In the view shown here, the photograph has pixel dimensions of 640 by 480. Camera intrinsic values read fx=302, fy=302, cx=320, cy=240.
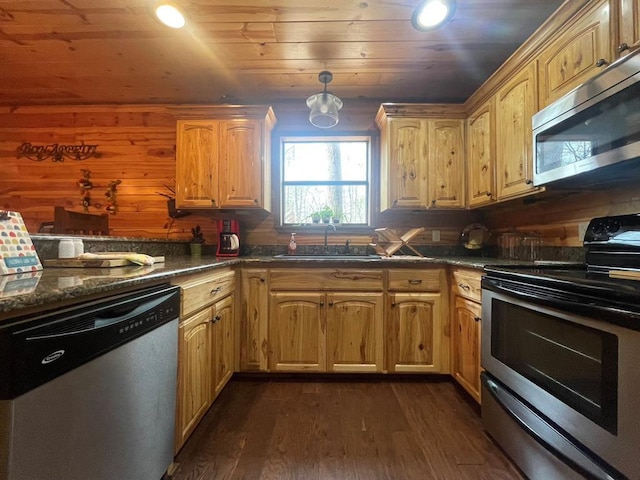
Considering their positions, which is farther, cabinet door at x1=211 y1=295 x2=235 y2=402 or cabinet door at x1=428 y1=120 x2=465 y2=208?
cabinet door at x1=428 y1=120 x2=465 y2=208

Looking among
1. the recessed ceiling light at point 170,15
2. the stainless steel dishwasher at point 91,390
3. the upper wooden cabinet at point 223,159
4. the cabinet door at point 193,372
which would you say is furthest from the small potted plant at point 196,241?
the recessed ceiling light at point 170,15

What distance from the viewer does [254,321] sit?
2217 millimetres

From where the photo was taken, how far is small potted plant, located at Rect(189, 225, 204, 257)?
2.62m

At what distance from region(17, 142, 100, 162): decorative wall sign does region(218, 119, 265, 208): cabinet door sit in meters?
1.47

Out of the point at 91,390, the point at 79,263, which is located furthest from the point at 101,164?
→ the point at 91,390

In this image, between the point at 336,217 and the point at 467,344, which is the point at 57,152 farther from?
the point at 467,344

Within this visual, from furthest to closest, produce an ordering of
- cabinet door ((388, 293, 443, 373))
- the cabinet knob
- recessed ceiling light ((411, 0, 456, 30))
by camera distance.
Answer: cabinet door ((388, 293, 443, 373)) < recessed ceiling light ((411, 0, 456, 30)) < the cabinet knob

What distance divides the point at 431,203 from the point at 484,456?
68.7 inches

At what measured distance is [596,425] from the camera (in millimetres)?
952

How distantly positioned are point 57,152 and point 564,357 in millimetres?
4160

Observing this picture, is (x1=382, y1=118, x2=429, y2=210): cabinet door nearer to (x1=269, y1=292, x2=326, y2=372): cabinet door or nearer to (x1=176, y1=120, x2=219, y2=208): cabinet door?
(x1=269, y1=292, x2=326, y2=372): cabinet door

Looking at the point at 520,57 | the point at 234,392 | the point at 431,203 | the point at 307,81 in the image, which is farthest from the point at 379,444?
the point at 307,81

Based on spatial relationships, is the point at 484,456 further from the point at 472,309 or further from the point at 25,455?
the point at 25,455

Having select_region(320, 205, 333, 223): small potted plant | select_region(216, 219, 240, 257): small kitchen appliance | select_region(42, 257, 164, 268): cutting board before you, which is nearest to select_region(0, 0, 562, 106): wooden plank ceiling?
select_region(320, 205, 333, 223): small potted plant
